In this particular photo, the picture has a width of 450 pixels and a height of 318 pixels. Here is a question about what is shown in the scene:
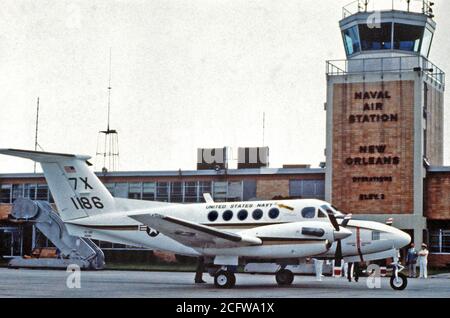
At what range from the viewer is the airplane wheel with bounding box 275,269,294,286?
94.7 ft

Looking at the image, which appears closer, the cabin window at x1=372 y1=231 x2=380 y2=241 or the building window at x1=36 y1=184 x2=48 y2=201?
the cabin window at x1=372 y1=231 x2=380 y2=241

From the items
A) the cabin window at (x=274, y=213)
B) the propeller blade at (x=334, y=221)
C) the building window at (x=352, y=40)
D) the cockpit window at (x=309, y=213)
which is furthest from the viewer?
the building window at (x=352, y=40)

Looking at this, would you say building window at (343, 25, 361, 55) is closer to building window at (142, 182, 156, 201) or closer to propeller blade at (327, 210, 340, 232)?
building window at (142, 182, 156, 201)

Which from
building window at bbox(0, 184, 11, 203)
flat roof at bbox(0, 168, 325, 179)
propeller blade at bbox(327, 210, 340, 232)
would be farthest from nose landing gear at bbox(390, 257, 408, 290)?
building window at bbox(0, 184, 11, 203)

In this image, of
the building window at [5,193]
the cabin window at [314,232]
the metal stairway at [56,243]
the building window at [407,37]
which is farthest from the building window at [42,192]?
the cabin window at [314,232]

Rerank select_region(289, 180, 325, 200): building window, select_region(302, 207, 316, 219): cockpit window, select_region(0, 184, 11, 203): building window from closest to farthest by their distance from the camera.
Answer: select_region(302, 207, 316, 219): cockpit window → select_region(289, 180, 325, 200): building window → select_region(0, 184, 11, 203): building window

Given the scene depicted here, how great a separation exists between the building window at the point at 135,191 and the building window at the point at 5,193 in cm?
1142

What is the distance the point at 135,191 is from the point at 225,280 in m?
34.1

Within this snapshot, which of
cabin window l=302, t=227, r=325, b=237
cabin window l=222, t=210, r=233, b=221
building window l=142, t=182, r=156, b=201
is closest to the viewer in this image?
cabin window l=302, t=227, r=325, b=237

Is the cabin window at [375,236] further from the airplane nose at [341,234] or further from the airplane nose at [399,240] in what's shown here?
the airplane nose at [341,234]

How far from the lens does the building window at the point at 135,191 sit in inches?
2351

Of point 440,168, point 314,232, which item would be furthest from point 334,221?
point 440,168

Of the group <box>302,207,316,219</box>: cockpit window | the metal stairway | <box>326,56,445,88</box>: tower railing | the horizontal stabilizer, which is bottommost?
the metal stairway

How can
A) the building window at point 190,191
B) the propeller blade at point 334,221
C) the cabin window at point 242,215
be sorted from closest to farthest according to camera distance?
the propeller blade at point 334,221, the cabin window at point 242,215, the building window at point 190,191
